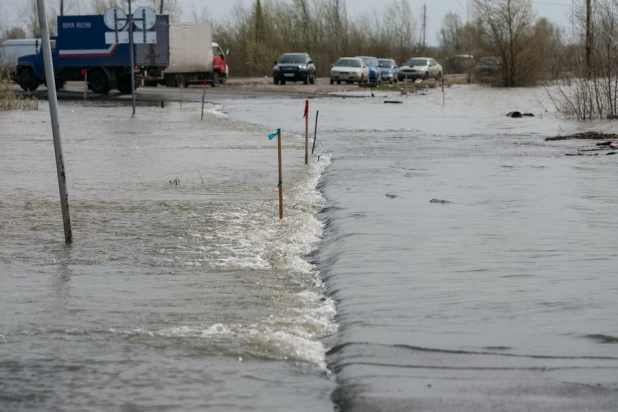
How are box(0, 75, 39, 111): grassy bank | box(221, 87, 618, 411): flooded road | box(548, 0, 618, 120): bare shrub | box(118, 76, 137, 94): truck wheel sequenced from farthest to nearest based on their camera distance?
box(118, 76, 137, 94): truck wheel, box(0, 75, 39, 111): grassy bank, box(548, 0, 618, 120): bare shrub, box(221, 87, 618, 411): flooded road

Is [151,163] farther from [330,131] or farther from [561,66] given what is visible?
[561,66]

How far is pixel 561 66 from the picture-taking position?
27594 millimetres

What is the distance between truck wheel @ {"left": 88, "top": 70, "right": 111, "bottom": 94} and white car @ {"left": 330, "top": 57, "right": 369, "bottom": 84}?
55.1 feet

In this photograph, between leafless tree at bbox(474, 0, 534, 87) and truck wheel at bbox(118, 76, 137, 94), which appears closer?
truck wheel at bbox(118, 76, 137, 94)

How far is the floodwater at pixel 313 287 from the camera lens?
16.6 ft

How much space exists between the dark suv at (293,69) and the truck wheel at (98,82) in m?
13.6

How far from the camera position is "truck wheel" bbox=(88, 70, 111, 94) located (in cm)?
3962

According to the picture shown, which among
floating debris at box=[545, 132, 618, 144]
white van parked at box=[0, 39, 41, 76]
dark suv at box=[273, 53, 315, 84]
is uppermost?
white van parked at box=[0, 39, 41, 76]

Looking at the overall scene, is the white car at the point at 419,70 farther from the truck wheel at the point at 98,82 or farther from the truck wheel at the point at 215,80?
the truck wheel at the point at 98,82

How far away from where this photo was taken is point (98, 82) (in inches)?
1574

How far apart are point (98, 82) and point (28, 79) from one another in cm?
338

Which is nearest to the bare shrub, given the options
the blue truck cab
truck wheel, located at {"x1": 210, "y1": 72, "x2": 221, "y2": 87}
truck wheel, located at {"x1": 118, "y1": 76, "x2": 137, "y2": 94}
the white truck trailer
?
the blue truck cab

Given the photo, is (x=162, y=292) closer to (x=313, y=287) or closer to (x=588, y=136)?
(x=313, y=287)

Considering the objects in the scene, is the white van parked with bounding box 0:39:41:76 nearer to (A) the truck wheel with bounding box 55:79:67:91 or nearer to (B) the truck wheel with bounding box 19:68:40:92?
(A) the truck wheel with bounding box 55:79:67:91
